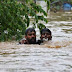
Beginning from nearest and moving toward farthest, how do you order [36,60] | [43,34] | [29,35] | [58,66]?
[58,66]
[36,60]
[29,35]
[43,34]

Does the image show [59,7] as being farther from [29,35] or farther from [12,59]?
[12,59]

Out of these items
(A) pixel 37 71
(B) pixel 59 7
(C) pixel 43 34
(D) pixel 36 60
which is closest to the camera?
(A) pixel 37 71

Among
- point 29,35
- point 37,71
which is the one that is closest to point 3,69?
point 37,71

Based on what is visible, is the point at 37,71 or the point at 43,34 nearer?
the point at 37,71

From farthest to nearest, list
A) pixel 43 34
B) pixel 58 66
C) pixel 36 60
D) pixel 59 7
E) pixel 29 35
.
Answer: pixel 59 7, pixel 43 34, pixel 29 35, pixel 36 60, pixel 58 66

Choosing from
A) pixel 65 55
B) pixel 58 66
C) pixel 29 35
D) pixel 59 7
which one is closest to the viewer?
pixel 58 66

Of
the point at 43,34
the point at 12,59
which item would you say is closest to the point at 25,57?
the point at 12,59

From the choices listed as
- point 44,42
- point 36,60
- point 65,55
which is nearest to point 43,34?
point 44,42

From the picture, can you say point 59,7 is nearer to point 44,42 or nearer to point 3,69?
point 44,42

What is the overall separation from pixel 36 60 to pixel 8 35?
4.26 m

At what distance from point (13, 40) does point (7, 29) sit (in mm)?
449

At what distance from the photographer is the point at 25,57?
7039mm

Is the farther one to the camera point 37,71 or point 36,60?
point 36,60

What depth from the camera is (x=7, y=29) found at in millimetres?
10672
